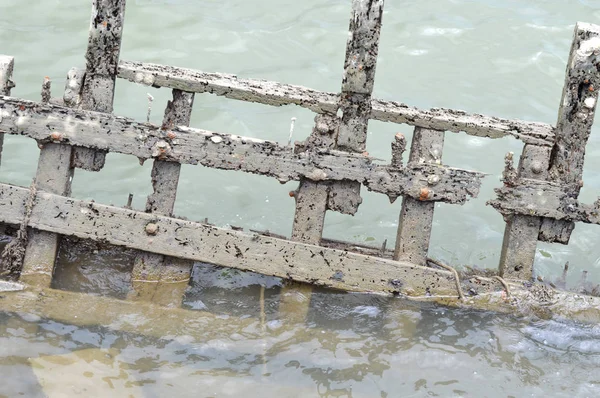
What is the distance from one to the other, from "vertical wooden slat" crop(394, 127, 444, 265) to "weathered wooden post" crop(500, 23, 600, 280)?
1.92 feet

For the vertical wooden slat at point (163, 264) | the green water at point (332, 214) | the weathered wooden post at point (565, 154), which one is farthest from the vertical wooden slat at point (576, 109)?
the vertical wooden slat at point (163, 264)

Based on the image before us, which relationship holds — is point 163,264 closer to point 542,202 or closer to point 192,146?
point 192,146

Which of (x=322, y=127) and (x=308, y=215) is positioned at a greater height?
(x=322, y=127)

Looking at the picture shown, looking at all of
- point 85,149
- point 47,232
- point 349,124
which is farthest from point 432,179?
point 47,232

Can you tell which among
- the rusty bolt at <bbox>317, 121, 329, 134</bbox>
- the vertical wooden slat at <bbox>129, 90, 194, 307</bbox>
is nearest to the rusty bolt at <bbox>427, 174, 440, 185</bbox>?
the rusty bolt at <bbox>317, 121, 329, 134</bbox>

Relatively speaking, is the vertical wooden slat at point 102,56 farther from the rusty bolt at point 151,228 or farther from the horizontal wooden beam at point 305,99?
the rusty bolt at point 151,228

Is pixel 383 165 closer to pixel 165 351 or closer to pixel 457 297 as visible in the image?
pixel 457 297

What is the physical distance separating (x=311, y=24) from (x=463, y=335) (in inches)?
267

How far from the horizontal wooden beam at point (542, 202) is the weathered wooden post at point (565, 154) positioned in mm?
61

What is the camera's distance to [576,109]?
5750 mm

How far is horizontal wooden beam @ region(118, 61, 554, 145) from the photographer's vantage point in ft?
18.3

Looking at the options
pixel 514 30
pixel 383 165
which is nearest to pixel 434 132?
pixel 383 165

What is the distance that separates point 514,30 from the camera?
38.9 ft

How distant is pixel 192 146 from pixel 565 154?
2.42 meters
